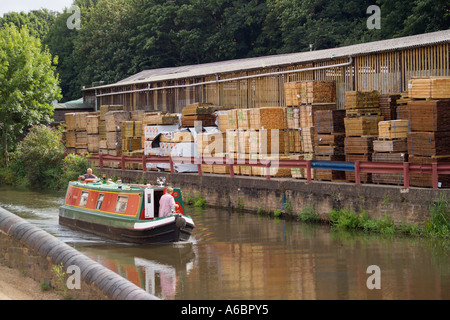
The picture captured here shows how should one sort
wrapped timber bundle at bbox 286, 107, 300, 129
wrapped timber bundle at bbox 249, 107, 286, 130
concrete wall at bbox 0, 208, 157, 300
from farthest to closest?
wrapped timber bundle at bbox 249, 107, 286, 130, wrapped timber bundle at bbox 286, 107, 300, 129, concrete wall at bbox 0, 208, 157, 300

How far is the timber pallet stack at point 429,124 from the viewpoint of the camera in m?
20.2

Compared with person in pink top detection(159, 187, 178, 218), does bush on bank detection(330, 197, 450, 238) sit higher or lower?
lower

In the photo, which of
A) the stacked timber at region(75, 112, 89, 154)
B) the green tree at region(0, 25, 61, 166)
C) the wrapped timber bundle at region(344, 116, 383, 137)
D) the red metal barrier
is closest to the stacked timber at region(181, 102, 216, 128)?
the red metal barrier

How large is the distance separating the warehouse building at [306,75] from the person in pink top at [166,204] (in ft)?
32.6

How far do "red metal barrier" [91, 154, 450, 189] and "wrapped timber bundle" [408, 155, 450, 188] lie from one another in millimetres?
221

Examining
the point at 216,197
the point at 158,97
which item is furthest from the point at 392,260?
the point at 158,97

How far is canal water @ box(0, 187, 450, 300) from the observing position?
47.1ft

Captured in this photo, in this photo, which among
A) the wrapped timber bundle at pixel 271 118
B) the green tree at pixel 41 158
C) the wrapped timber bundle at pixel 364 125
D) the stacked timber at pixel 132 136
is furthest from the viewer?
the green tree at pixel 41 158

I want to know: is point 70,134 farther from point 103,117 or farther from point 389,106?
point 389,106

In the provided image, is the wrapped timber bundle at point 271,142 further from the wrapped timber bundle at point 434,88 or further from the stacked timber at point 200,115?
the wrapped timber bundle at point 434,88

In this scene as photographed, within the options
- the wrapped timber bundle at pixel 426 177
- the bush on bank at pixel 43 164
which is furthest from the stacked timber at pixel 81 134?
the wrapped timber bundle at pixel 426 177

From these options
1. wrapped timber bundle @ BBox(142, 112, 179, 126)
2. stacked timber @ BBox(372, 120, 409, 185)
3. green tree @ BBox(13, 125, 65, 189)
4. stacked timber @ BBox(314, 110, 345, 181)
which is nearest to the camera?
stacked timber @ BBox(372, 120, 409, 185)

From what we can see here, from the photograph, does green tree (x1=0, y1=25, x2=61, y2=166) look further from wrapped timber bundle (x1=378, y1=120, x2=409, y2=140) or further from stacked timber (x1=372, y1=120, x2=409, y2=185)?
wrapped timber bundle (x1=378, y1=120, x2=409, y2=140)
